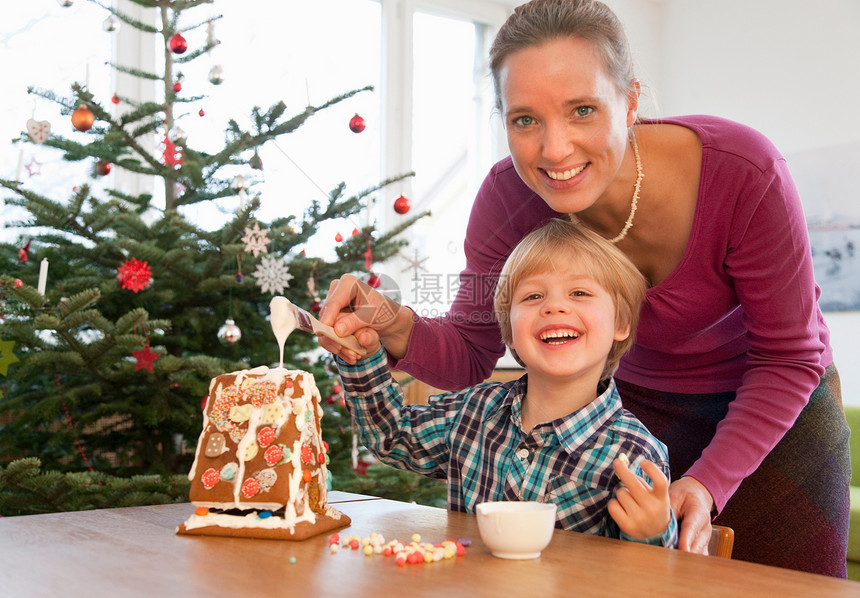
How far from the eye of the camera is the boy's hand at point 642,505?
89 cm

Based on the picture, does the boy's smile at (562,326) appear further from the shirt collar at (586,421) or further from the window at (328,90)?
the window at (328,90)

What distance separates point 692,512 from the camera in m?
1.05

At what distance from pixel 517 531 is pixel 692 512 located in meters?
0.40

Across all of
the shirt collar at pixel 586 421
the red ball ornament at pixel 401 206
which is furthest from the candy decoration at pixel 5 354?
the shirt collar at pixel 586 421

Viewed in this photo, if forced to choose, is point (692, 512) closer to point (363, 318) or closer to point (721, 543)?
point (721, 543)

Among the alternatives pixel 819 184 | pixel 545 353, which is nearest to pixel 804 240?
pixel 545 353

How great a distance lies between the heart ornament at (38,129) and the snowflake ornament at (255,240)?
58 centimetres

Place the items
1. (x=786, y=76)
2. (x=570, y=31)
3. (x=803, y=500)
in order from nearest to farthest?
(x=570, y=31) → (x=803, y=500) → (x=786, y=76)

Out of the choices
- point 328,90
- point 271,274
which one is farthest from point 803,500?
point 328,90

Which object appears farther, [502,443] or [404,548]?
[502,443]

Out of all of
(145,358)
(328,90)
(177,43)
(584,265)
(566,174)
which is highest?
(328,90)

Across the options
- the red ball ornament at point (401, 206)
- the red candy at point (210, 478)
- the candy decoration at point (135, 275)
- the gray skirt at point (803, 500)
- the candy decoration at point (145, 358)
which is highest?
the red ball ornament at point (401, 206)

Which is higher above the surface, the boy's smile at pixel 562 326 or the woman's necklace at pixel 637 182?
the woman's necklace at pixel 637 182

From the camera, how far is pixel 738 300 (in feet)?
4.34
